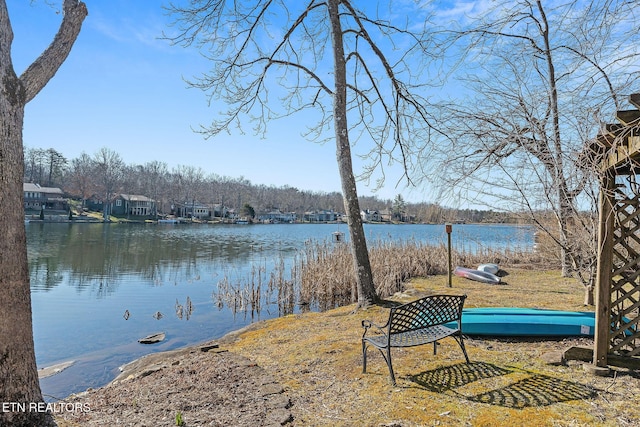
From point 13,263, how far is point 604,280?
16.9 ft

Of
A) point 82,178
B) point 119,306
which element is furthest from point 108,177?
point 119,306

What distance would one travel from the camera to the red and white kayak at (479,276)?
9825 millimetres

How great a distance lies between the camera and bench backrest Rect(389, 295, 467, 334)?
368 cm

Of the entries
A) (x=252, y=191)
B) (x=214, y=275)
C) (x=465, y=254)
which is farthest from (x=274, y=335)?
(x=252, y=191)

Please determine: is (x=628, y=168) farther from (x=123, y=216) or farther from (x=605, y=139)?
(x=123, y=216)

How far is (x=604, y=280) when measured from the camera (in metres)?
3.68

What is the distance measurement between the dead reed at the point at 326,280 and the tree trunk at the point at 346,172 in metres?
2.22

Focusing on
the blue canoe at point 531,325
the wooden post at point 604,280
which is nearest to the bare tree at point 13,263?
the blue canoe at point 531,325

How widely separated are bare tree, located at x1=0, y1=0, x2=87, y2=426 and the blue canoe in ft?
14.9

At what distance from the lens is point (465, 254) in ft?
46.6

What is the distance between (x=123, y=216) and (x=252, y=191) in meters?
36.2

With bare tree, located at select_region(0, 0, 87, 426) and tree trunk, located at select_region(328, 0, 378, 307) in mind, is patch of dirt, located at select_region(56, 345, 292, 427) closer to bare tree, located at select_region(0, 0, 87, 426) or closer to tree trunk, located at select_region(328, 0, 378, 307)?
bare tree, located at select_region(0, 0, 87, 426)

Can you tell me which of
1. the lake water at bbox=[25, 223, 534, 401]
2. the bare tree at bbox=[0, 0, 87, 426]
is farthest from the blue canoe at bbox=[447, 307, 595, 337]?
the bare tree at bbox=[0, 0, 87, 426]

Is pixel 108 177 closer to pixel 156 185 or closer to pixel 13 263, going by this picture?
pixel 156 185
